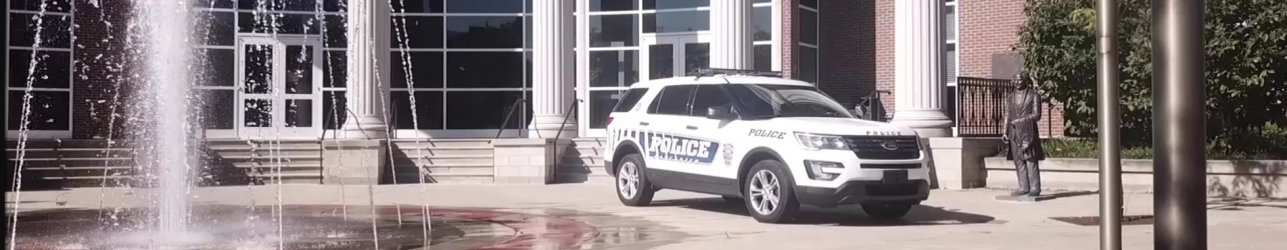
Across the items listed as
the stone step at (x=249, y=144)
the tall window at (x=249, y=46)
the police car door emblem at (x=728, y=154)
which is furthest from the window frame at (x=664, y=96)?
the tall window at (x=249, y=46)

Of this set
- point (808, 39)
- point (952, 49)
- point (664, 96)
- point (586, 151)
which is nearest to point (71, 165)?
point (586, 151)

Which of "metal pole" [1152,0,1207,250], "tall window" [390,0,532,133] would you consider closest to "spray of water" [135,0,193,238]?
"metal pole" [1152,0,1207,250]

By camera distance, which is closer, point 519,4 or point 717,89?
point 717,89

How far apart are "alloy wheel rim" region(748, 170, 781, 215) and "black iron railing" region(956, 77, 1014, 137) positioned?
327 inches

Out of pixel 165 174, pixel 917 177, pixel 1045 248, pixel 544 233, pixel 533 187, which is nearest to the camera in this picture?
pixel 1045 248

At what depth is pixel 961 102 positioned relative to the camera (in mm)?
19891

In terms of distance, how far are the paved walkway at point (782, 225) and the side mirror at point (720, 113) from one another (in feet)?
3.34

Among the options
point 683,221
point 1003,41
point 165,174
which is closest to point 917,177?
point 683,221

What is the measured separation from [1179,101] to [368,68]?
736 inches

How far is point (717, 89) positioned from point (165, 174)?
5723 mm

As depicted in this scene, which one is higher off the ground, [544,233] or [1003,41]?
[1003,41]

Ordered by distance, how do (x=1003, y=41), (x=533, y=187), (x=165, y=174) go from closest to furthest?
(x=165, y=174), (x=533, y=187), (x=1003, y=41)

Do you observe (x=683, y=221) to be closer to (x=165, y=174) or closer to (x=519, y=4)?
(x=165, y=174)

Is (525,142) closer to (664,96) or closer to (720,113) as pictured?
(664,96)
